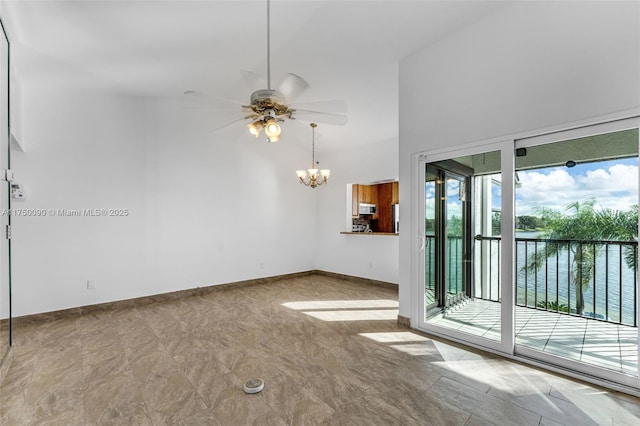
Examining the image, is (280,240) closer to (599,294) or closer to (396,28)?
(396,28)

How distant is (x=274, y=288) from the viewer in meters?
→ 5.56

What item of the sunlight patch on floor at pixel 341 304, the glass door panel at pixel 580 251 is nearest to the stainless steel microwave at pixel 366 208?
the sunlight patch on floor at pixel 341 304

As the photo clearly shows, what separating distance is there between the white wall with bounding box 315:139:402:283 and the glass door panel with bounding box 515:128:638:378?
280 cm

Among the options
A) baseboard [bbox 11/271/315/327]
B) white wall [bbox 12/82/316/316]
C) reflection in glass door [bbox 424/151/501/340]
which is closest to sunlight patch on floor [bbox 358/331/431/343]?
reflection in glass door [bbox 424/151/501/340]

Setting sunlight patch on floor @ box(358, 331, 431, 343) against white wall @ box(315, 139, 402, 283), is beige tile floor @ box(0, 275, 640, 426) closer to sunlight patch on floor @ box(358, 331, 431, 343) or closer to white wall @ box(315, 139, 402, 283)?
sunlight patch on floor @ box(358, 331, 431, 343)

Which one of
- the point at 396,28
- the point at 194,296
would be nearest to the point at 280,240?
the point at 194,296

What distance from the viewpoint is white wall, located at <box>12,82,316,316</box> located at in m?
3.81

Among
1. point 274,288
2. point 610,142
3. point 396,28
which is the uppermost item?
point 396,28

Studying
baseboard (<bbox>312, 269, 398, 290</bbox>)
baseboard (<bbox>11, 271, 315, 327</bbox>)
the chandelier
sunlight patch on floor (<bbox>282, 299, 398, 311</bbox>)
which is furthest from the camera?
baseboard (<bbox>312, 269, 398, 290</bbox>)

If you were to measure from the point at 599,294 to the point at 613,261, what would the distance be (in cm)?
31

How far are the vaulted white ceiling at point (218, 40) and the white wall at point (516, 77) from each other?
10.4 inches

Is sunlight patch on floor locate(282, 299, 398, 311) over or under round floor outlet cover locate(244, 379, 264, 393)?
under

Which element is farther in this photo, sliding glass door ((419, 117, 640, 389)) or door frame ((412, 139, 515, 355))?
door frame ((412, 139, 515, 355))

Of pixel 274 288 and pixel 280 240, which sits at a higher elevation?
pixel 280 240
